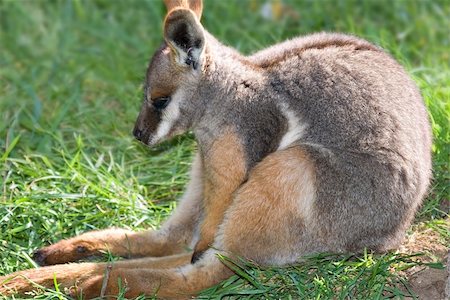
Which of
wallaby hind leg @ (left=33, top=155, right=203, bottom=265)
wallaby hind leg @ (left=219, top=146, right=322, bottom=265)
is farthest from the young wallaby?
wallaby hind leg @ (left=33, top=155, right=203, bottom=265)

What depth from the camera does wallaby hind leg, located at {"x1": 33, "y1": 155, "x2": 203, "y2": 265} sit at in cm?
560

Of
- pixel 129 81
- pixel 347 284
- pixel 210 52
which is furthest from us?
pixel 129 81

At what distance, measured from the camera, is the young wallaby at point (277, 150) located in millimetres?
4969

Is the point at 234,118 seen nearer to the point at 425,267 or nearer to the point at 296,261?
the point at 296,261

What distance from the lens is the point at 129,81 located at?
775 centimetres

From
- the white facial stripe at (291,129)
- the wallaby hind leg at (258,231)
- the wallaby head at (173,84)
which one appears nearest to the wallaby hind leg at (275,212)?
the wallaby hind leg at (258,231)

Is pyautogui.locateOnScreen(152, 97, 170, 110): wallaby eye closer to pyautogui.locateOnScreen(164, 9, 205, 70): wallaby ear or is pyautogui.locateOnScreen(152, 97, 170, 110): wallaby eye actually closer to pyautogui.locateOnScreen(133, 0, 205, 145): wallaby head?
pyautogui.locateOnScreen(133, 0, 205, 145): wallaby head

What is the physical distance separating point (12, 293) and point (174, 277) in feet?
2.92

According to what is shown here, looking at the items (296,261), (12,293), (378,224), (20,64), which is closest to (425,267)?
Result: (378,224)

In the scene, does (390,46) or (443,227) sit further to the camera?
(390,46)

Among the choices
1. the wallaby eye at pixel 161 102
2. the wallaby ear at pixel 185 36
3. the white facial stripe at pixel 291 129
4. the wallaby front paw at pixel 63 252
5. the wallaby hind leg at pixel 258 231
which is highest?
the wallaby ear at pixel 185 36

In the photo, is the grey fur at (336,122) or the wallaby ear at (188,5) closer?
the grey fur at (336,122)

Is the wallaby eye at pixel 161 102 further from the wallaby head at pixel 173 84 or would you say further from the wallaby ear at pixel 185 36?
the wallaby ear at pixel 185 36

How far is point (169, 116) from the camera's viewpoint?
5.38m
